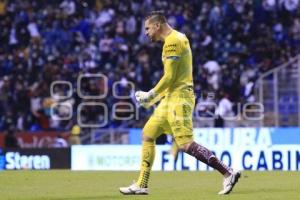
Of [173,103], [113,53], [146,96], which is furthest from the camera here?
[113,53]

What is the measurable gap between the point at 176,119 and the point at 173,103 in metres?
0.25

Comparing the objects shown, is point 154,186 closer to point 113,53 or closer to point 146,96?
point 146,96

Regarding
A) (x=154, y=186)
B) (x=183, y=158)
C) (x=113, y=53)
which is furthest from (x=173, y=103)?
(x=113, y=53)

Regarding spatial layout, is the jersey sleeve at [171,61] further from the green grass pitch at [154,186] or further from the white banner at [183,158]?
the white banner at [183,158]

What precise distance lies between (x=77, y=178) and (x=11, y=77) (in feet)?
43.0

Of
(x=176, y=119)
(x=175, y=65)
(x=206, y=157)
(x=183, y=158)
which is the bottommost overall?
(x=183, y=158)

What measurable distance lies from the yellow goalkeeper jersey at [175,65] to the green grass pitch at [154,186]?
4.78ft

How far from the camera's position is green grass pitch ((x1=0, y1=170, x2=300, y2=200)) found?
11727mm

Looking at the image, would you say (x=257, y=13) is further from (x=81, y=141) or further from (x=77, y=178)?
(x=77, y=178)

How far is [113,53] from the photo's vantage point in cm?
2912

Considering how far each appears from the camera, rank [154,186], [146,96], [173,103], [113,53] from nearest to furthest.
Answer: [146,96] → [173,103] → [154,186] → [113,53]

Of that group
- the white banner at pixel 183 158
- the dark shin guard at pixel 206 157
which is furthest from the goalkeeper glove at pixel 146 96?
the white banner at pixel 183 158

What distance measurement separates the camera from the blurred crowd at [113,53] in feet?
85.9

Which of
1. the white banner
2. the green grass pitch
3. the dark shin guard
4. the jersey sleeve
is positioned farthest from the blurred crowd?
the jersey sleeve
